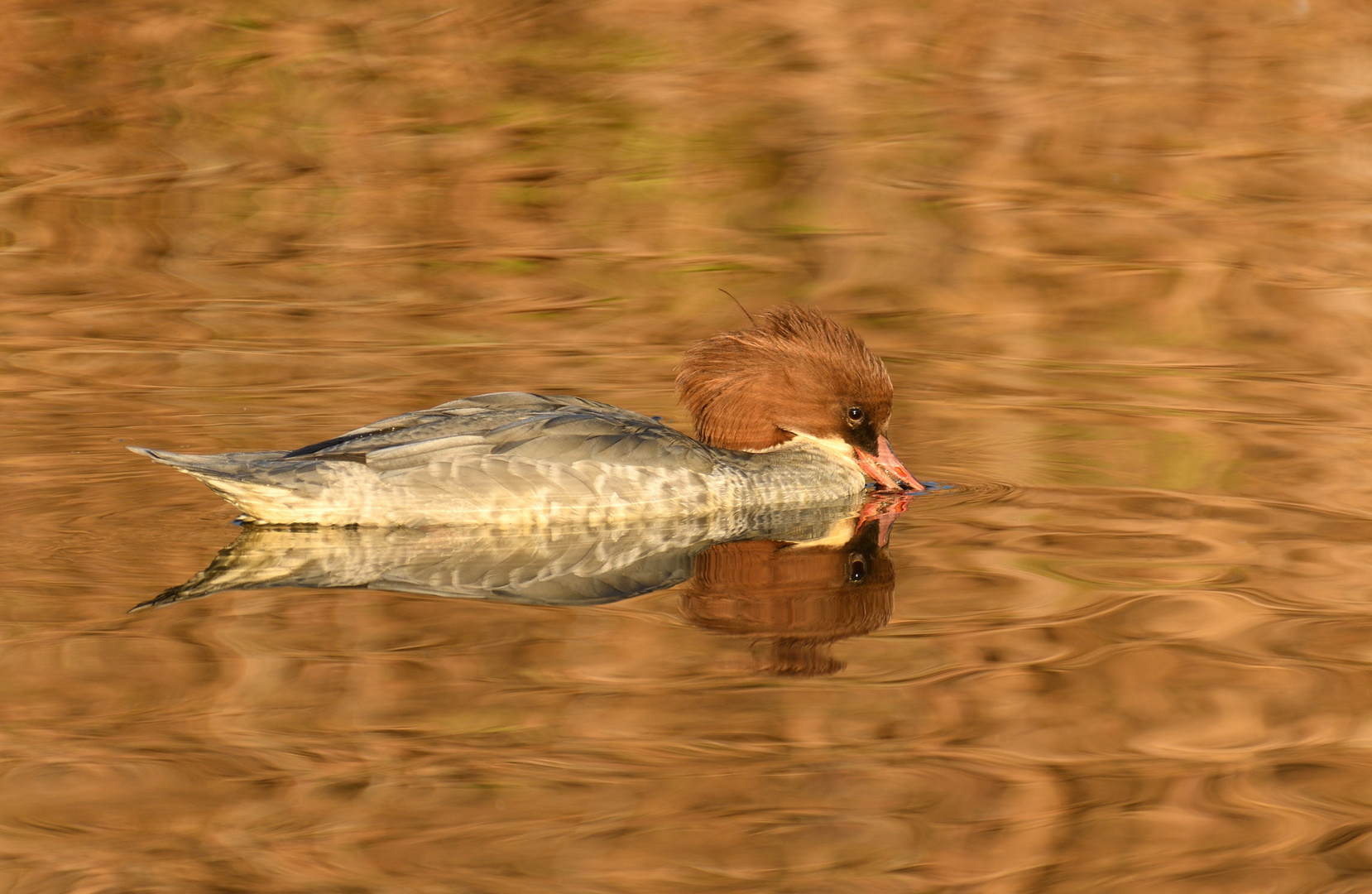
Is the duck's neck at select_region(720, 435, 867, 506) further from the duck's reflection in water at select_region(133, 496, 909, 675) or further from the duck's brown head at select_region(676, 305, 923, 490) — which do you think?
the duck's reflection in water at select_region(133, 496, 909, 675)

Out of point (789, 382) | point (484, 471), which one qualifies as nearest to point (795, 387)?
point (789, 382)

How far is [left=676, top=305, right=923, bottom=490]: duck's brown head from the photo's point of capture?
834 cm

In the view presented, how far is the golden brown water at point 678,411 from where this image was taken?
4.93 metres

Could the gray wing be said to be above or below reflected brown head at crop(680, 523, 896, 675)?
above

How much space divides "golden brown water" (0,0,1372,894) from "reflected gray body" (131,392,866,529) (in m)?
0.40

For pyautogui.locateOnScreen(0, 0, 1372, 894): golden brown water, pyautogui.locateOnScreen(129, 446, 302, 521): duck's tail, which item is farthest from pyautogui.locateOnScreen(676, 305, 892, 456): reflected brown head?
pyautogui.locateOnScreen(129, 446, 302, 521): duck's tail

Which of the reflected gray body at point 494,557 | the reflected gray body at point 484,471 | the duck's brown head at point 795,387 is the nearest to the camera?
the reflected gray body at point 494,557

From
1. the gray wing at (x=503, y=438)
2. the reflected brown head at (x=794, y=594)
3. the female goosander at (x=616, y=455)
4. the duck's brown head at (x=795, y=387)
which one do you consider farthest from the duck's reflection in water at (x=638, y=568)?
the duck's brown head at (x=795, y=387)

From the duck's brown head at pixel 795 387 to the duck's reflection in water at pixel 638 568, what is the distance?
1.79 ft

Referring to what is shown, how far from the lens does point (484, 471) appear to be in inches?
297

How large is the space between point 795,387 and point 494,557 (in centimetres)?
188

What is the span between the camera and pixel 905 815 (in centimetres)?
495

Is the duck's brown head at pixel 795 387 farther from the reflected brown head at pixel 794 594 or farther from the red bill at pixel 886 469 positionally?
the reflected brown head at pixel 794 594

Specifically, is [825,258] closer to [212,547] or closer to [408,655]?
[212,547]
